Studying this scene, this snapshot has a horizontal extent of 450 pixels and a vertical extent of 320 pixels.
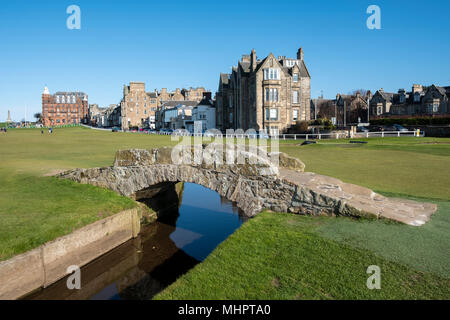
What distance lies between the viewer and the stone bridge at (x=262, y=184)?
9547 millimetres

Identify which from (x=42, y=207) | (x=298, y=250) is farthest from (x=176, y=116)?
(x=298, y=250)

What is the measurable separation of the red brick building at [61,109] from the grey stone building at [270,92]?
154179 millimetres

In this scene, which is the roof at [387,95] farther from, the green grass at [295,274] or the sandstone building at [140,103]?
the green grass at [295,274]

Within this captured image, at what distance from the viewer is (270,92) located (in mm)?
51688

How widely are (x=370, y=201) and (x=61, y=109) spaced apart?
201309mm

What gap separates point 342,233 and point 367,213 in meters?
1.37

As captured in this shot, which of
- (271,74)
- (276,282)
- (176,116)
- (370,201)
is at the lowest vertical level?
(276,282)

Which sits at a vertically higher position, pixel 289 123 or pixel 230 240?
pixel 289 123

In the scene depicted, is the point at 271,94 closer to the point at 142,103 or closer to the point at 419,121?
the point at 419,121

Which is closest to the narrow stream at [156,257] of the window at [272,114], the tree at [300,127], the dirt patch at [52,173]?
the dirt patch at [52,173]


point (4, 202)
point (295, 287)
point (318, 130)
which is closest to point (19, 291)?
point (4, 202)

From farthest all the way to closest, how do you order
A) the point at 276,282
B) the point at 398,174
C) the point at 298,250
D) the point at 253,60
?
the point at 253,60, the point at 398,174, the point at 298,250, the point at 276,282

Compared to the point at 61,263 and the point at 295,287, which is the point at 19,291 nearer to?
the point at 61,263
